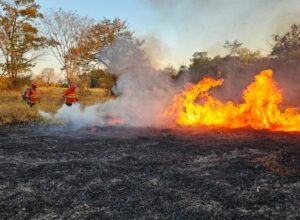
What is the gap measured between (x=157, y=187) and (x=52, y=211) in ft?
7.07

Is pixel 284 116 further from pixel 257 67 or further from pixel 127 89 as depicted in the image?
pixel 257 67

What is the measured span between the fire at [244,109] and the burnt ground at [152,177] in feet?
4.44

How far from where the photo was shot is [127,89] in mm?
17547

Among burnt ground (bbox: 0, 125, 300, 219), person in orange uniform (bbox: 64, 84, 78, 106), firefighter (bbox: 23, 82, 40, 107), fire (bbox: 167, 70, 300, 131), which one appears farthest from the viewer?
firefighter (bbox: 23, 82, 40, 107)

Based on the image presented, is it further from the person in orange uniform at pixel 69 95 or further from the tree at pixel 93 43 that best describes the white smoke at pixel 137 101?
the tree at pixel 93 43

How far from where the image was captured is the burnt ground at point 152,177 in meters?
5.67

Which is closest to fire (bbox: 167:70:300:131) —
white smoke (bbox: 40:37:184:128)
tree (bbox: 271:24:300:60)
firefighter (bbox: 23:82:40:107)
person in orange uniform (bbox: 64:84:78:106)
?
white smoke (bbox: 40:37:184:128)

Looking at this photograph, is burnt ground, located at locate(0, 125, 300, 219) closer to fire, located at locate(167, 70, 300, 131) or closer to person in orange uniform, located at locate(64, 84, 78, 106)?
fire, located at locate(167, 70, 300, 131)

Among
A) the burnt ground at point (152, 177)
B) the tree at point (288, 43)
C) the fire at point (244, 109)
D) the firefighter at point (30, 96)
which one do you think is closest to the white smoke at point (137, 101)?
the fire at point (244, 109)

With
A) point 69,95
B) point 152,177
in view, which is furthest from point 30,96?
Result: point 152,177

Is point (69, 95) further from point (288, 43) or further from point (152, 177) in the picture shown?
point (288, 43)

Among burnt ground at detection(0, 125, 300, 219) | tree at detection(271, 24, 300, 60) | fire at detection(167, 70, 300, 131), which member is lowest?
burnt ground at detection(0, 125, 300, 219)

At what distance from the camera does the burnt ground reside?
18.6 feet

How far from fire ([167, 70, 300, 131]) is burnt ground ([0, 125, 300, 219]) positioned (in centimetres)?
135
